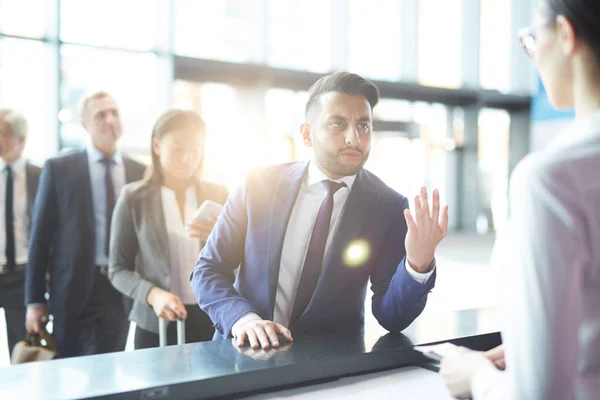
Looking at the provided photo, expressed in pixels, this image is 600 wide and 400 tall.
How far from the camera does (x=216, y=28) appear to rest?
6.96 m

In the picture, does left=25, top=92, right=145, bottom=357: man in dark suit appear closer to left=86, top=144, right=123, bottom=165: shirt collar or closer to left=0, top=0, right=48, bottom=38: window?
left=86, top=144, right=123, bottom=165: shirt collar

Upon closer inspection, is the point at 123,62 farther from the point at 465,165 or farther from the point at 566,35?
the point at 465,165

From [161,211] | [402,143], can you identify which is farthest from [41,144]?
[402,143]

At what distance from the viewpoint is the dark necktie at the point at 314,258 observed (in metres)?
1.53

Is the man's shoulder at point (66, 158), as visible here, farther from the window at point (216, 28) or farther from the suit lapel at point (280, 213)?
the window at point (216, 28)

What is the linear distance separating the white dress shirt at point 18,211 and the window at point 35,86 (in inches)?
94.7

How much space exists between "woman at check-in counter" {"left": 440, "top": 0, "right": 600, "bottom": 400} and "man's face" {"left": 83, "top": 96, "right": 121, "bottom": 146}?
102 inches

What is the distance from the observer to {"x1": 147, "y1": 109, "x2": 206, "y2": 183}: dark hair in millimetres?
2562

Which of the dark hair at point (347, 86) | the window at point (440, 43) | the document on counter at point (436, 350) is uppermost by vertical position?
the window at point (440, 43)

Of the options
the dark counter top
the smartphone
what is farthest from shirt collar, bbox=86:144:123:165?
the dark counter top

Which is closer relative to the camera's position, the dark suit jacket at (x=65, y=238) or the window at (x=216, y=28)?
the dark suit jacket at (x=65, y=238)

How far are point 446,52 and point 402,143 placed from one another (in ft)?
12.0

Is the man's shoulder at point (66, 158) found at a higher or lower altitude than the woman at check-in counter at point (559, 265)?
higher

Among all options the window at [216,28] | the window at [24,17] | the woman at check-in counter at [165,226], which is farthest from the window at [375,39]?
the woman at check-in counter at [165,226]
